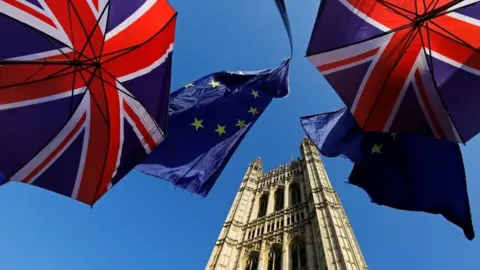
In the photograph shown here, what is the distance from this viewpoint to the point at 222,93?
10.2 metres

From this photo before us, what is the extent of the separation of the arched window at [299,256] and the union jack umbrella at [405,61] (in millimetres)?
23962

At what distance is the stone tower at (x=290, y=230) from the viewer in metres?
27.6

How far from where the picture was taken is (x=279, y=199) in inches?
1708

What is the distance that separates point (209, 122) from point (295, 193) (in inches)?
1401

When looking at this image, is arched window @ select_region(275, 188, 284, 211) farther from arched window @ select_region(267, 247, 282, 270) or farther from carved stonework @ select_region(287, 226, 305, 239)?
arched window @ select_region(267, 247, 282, 270)

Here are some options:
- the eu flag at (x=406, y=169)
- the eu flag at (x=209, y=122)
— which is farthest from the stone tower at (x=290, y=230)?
the eu flag at (x=209, y=122)

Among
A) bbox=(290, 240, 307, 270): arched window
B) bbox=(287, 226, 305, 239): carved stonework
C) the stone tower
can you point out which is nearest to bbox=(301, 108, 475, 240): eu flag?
the stone tower

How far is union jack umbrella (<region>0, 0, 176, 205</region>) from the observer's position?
221 inches

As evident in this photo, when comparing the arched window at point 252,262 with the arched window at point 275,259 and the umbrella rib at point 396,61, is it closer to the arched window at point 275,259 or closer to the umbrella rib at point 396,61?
the arched window at point 275,259

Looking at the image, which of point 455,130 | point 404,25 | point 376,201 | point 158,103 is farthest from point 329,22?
point 376,201

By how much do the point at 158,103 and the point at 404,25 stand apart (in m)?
4.86

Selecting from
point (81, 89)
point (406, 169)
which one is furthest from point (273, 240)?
point (81, 89)

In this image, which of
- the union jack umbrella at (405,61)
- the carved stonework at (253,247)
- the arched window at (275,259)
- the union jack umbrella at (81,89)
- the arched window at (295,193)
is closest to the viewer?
the union jack umbrella at (81,89)

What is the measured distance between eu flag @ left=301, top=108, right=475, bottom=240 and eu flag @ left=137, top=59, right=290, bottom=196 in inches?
84.6
